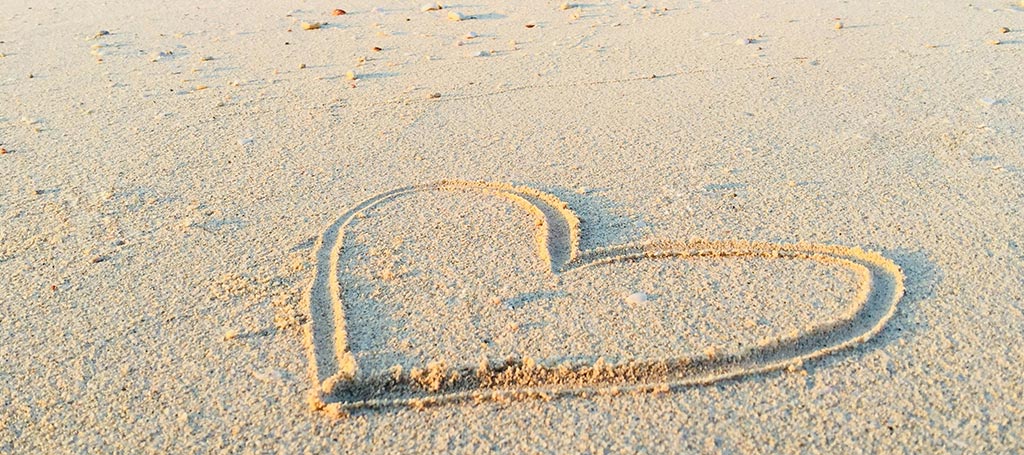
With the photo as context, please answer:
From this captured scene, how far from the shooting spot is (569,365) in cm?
184

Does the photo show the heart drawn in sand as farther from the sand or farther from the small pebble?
the small pebble

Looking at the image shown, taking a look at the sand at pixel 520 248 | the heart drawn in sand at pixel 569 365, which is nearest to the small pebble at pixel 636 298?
the sand at pixel 520 248

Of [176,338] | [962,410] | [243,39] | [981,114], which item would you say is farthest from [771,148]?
[243,39]

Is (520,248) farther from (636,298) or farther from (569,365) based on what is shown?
(569,365)

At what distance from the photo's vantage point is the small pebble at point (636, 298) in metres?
2.08

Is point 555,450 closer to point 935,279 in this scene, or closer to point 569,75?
point 935,279

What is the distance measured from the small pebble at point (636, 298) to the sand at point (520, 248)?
0.03 meters

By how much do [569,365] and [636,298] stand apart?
0.33 meters

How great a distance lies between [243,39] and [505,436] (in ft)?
11.6

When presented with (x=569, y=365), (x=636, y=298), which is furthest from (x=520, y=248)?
(x=569, y=365)

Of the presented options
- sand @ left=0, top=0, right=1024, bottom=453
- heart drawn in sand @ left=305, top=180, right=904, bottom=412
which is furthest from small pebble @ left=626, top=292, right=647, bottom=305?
heart drawn in sand @ left=305, top=180, right=904, bottom=412

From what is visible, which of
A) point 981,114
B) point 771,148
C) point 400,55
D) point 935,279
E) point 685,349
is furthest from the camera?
point 400,55

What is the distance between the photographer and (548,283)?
217cm

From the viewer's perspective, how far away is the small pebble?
2.08 metres
